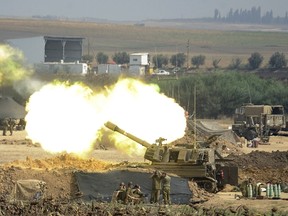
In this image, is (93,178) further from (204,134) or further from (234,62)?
(234,62)

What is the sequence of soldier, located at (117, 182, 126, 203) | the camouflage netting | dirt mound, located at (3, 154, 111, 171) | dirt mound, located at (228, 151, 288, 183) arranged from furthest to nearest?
1. the camouflage netting
2. dirt mound, located at (228, 151, 288, 183)
3. dirt mound, located at (3, 154, 111, 171)
4. soldier, located at (117, 182, 126, 203)

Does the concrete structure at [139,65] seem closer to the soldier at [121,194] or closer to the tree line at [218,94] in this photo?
the tree line at [218,94]

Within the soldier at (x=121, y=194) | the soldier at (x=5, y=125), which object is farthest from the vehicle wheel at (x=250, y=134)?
the soldier at (x=121, y=194)

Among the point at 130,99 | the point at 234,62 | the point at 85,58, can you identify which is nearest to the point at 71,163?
the point at 130,99

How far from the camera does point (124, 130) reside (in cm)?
3803

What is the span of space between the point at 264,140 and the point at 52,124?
93.4 ft

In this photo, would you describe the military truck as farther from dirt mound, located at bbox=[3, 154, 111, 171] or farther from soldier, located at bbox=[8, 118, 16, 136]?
dirt mound, located at bbox=[3, 154, 111, 171]

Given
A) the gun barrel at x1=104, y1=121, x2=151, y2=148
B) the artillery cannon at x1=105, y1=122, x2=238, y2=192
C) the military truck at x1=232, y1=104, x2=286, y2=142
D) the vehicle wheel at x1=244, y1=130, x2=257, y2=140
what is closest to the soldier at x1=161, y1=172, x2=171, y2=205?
the artillery cannon at x1=105, y1=122, x2=238, y2=192

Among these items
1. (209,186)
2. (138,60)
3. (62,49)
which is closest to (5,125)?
(209,186)

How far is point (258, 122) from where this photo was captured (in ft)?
221

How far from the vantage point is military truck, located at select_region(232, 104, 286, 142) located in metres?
66.5

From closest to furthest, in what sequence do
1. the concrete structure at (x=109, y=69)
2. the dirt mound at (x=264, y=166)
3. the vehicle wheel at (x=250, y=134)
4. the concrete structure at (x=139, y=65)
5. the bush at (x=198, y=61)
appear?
the dirt mound at (x=264, y=166), the vehicle wheel at (x=250, y=134), the concrete structure at (x=109, y=69), the concrete structure at (x=139, y=65), the bush at (x=198, y=61)

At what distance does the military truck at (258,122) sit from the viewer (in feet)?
218

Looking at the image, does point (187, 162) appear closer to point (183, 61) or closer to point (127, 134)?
point (127, 134)
